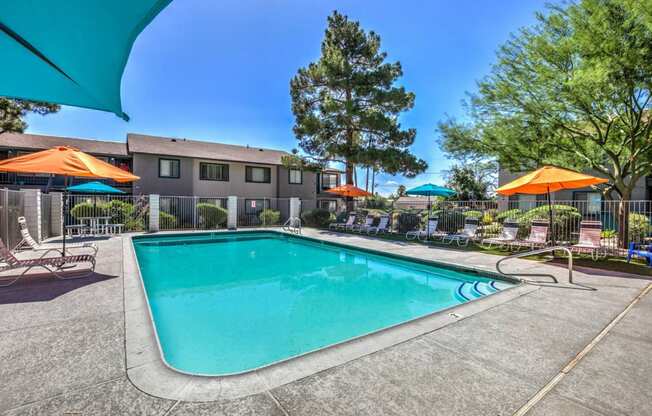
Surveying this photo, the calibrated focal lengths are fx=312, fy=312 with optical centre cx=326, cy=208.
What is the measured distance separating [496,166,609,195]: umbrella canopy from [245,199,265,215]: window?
1722 cm

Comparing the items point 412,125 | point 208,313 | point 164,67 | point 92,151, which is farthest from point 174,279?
point 92,151

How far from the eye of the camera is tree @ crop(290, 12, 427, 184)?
60.3 feet

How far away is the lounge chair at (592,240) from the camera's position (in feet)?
29.7

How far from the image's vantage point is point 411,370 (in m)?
2.93

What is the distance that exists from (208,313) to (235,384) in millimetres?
3481

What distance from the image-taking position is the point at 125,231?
16156mm

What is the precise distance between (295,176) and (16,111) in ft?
56.0

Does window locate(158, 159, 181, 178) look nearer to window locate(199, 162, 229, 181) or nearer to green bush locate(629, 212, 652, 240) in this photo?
Answer: window locate(199, 162, 229, 181)

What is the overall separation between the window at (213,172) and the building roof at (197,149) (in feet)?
2.51

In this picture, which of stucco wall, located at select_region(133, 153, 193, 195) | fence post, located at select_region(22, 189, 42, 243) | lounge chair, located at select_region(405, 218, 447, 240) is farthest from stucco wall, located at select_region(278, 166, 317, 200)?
fence post, located at select_region(22, 189, 42, 243)

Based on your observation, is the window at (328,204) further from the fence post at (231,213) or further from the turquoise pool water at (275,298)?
the turquoise pool water at (275,298)

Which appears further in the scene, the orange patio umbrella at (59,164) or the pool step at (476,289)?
the pool step at (476,289)

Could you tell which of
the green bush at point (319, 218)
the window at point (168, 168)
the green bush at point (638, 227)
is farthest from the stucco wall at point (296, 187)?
the green bush at point (638, 227)

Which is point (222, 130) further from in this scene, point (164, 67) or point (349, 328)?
point (349, 328)
